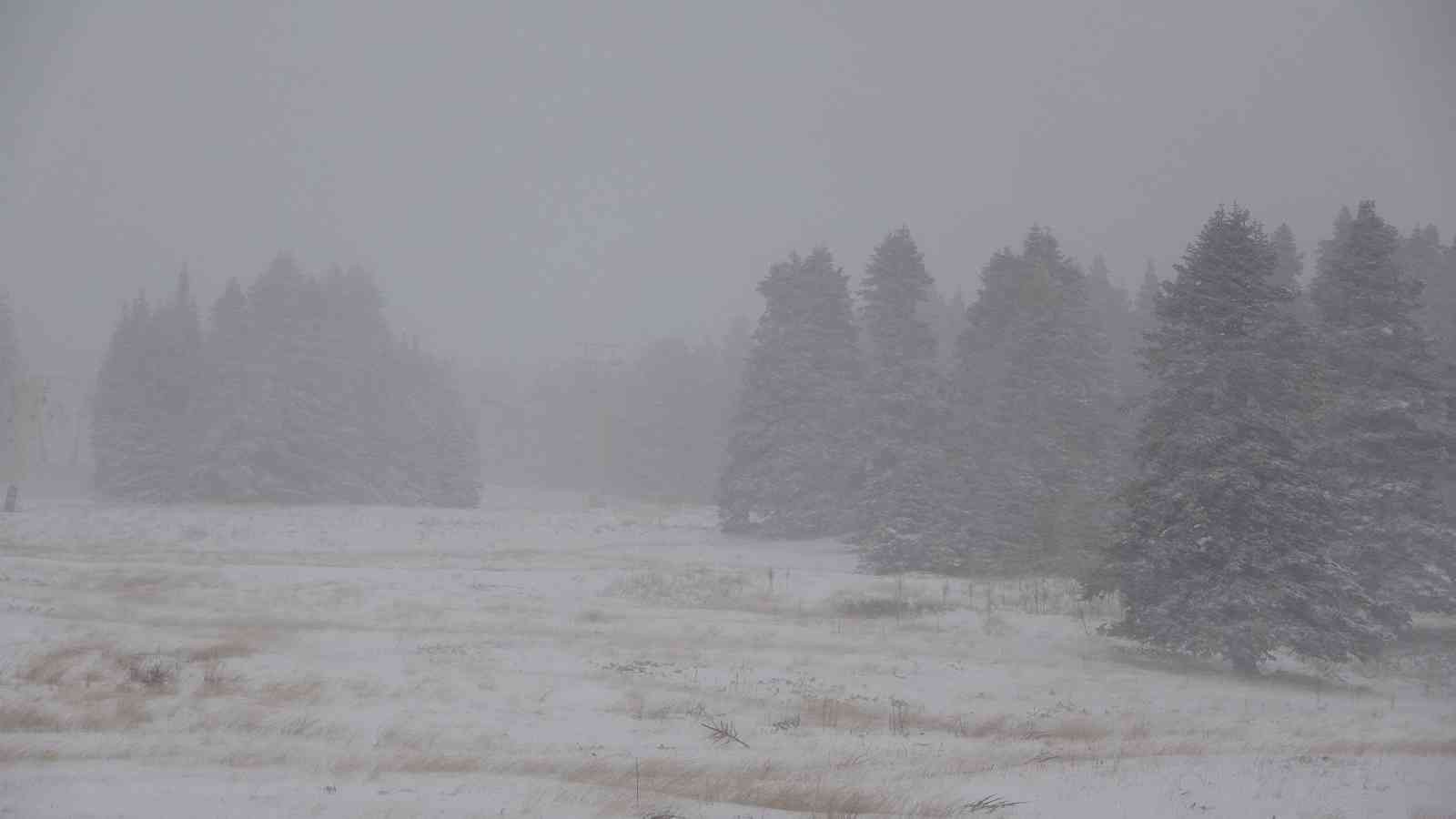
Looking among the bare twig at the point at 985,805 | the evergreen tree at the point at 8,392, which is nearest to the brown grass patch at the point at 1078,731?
the bare twig at the point at 985,805

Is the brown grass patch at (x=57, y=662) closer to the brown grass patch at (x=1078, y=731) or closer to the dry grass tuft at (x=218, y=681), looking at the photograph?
the dry grass tuft at (x=218, y=681)

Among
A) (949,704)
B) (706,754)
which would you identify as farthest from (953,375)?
(706,754)

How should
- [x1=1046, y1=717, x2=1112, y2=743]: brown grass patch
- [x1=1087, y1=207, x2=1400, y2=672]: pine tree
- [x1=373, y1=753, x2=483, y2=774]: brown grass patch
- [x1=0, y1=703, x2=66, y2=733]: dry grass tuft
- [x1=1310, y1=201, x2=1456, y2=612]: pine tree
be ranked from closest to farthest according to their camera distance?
[x1=373, y1=753, x2=483, y2=774]: brown grass patch < [x1=0, y1=703, x2=66, y2=733]: dry grass tuft < [x1=1046, y1=717, x2=1112, y2=743]: brown grass patch < [x1=1087, y1=207, x2=1400, y2=672]: pine tree < [x1=1310, y1=201, x2=1456, y2=612]: pine tree

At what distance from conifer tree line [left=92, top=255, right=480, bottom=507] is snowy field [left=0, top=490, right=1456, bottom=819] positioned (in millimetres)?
20884

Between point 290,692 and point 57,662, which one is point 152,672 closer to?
point 57,662

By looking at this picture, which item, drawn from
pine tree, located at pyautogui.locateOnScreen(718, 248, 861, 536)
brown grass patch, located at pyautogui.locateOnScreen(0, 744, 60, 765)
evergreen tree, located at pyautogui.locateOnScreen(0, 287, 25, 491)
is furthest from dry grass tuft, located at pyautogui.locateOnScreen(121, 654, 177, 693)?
evergreen tree, located at pyautogui.locateOnScreen(0, 287, 25, 491)

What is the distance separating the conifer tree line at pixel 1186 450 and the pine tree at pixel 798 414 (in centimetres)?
18

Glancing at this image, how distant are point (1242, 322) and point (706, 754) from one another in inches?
611

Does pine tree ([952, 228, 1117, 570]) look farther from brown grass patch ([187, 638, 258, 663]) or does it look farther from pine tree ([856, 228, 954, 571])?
brown grass patch ([187, 638, 258, 663])

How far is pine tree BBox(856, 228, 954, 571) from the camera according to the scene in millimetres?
30156

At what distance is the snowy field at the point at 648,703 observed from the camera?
980 cm

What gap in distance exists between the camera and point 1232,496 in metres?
17.6

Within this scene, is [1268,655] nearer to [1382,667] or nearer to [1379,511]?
[1382,667]

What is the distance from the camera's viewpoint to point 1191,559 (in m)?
18.1
